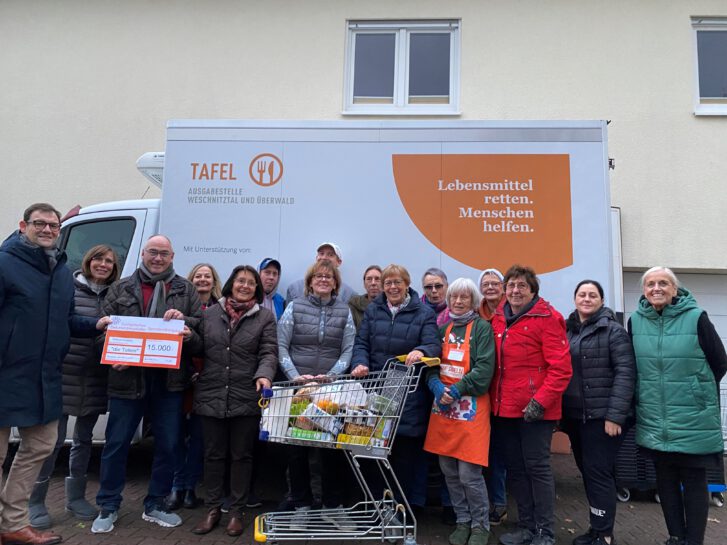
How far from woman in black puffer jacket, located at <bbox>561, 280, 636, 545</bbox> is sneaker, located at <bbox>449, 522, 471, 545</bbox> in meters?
0.80

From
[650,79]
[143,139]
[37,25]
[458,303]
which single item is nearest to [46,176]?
A: [143,139]

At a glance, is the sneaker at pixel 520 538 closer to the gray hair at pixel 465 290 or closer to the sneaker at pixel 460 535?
the sneaker at pixel 460 535

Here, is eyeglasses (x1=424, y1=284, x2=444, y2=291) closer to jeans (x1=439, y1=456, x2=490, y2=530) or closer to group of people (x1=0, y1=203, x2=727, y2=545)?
group of people (x1=0, y1=203, x2=727, y2=545)

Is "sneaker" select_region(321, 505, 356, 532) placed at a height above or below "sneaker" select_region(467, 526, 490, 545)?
above

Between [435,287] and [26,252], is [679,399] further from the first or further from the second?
[26,252]

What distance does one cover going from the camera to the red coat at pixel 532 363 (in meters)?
3.50

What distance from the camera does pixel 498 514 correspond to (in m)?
4.21

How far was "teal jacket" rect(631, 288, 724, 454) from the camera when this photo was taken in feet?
11.0

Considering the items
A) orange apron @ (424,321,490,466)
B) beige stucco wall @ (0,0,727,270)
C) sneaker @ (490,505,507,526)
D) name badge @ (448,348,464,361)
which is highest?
beige stucco wall @ (0,0,727,270)

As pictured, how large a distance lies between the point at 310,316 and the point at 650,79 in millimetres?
6812

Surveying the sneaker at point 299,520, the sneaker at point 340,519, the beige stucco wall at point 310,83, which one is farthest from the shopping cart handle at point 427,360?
the beige stucco wall at point 310,83

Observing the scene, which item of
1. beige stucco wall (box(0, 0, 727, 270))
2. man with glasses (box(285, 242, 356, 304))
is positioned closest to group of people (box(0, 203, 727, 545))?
man with glasses (box(285, 242, 356, 304))

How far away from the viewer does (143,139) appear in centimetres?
837

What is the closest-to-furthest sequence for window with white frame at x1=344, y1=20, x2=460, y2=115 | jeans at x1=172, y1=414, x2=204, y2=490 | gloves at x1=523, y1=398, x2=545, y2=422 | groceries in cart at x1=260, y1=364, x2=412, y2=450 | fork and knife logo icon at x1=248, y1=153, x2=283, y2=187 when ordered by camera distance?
groceries in cart at x1=260, y1=364, x2=412, y2=450
gloves at x1=523, y1=398, x2=545, y2=422
jeans at x1=172, y1=414, x2=204, y2=490
fork and knife logo icon at x1=248, y1=153, x2=283, y2=187
window with white frame at x1=344, y1=20, x2=460, y2=115
